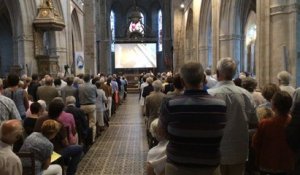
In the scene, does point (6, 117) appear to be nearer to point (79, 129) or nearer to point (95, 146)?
point (79, 129)

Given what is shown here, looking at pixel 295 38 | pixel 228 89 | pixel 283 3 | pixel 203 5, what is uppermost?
pixel 203 5

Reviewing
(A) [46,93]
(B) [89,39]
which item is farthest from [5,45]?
(A) [46,93]

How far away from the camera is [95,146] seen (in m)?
A: 10.3

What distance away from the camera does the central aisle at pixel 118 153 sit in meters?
7.80

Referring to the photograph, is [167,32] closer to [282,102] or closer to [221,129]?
[282,102]

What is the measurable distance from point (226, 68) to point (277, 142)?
1075 mm

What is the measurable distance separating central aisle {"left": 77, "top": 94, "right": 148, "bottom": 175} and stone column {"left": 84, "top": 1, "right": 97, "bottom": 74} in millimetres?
14192

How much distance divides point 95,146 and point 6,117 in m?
4.57

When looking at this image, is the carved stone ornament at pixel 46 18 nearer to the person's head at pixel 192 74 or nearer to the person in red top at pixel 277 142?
the person in red top at pixel 277 142

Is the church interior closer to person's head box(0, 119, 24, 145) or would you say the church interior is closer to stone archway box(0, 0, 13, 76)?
stone archway box(0, 0, 13, 76)

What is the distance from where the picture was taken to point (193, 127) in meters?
3.09

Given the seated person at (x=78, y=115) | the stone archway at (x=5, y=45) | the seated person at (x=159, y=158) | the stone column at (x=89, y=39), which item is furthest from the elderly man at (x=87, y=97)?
the stone column at (x=89, y=39)

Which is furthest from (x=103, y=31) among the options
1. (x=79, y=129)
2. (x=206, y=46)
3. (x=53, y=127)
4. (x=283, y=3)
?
(x=53, y=127)

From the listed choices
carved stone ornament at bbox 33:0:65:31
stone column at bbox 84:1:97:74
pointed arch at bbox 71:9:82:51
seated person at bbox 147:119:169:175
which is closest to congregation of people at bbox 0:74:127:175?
seated person at bbox 147:119:169:175
